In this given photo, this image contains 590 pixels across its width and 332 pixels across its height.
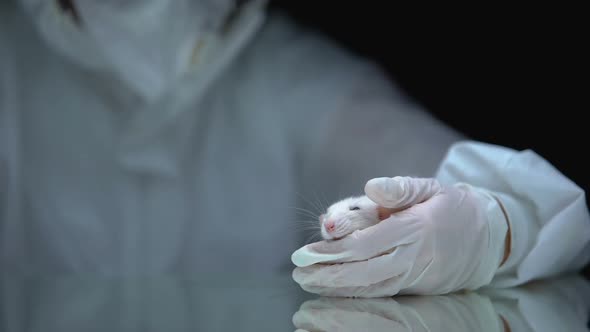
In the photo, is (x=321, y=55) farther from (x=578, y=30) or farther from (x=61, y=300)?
(x=61, y=300)

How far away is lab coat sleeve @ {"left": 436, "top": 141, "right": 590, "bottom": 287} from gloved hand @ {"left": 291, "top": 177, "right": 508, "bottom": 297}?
0.08 m

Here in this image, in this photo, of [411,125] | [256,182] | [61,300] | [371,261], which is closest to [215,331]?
[371,261]

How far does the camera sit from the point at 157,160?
163 centimetres

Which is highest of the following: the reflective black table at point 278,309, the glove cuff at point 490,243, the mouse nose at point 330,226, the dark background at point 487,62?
the dark background at point 487,62

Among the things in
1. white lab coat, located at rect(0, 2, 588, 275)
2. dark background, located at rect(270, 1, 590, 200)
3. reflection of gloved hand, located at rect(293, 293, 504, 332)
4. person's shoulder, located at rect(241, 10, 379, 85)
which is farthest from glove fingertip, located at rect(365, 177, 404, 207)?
person's shoulder, located at rect(241, 10, 379, 85)

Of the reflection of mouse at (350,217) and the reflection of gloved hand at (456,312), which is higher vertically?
the reflection of mouse at (350,217)

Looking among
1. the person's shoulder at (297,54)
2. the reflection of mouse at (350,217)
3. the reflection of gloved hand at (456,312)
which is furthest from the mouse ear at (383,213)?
the person's shoulder at (297,54)

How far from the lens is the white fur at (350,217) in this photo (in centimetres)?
84

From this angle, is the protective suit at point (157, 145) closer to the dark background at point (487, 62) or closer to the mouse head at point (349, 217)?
the dark background at point (487, 62)

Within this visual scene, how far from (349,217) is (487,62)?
2.57ft

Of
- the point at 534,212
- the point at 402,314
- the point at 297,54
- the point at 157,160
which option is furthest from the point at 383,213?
the point at 297,54

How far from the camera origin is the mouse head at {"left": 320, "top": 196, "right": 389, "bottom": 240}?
0.84 m

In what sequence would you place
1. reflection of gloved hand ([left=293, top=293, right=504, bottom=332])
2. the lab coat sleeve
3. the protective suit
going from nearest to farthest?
reflection of gloved hand ([left=293, top=293, right=504, bottom=332])
the lab coat sleeve
the protective suit

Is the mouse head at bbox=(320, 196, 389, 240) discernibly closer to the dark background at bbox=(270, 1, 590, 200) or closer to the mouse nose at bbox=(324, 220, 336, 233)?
the mouse nose at bbox=(324, 220, 336, 233)
